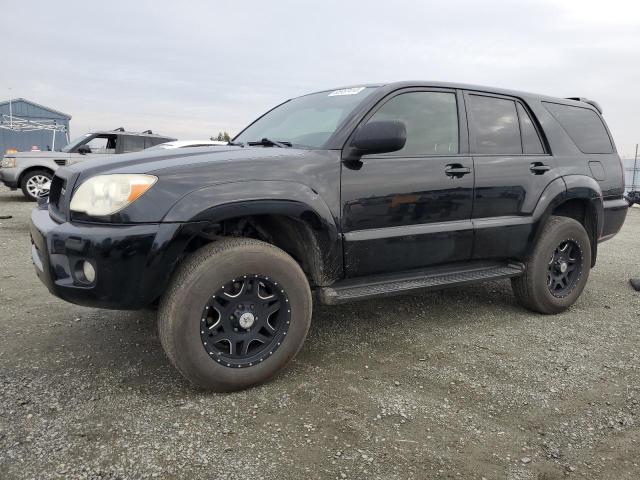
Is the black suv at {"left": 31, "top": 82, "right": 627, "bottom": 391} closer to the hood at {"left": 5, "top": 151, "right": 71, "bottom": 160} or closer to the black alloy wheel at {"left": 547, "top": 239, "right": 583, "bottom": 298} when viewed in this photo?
the black alloy wheel at {"left": 547, "top": 239, "right": 583, "bottom": 298}

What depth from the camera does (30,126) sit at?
2102 cm

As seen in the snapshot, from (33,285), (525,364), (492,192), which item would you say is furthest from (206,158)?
(33,285)

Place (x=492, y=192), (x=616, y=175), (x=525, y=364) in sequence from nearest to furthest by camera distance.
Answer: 1. (x=525, y=364)
2. (x=492, y=192)
3. (x=616, y=175)

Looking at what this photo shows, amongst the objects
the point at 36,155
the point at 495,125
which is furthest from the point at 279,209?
the point at 36,155

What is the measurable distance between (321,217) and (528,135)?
210 cm

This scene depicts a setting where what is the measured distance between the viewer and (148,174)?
242cm

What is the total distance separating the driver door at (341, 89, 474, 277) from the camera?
2.96m

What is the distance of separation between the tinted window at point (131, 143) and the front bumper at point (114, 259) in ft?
28.8

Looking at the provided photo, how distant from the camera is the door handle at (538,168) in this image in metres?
3.76

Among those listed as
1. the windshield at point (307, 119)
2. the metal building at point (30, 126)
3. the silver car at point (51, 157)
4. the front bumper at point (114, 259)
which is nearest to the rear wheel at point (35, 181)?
the silver car at point (51, 157)

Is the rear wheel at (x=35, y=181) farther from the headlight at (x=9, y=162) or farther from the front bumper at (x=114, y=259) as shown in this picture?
the front bumper at (x=114, y=259)

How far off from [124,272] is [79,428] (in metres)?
0.73

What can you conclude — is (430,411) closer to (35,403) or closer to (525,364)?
(525,364)

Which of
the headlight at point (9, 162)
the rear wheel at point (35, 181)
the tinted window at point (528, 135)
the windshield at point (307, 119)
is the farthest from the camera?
the rear wheel at point (35, 181)
